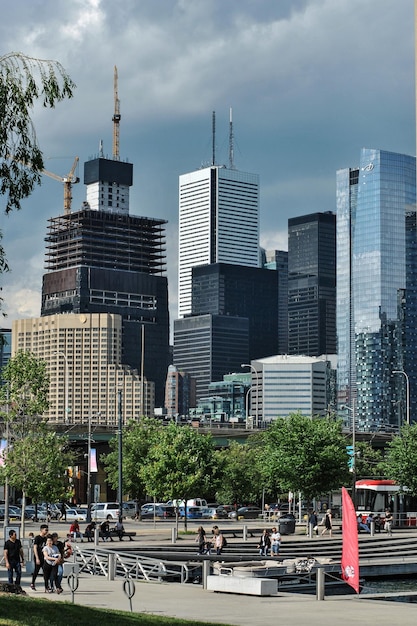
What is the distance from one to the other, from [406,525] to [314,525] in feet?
60.0

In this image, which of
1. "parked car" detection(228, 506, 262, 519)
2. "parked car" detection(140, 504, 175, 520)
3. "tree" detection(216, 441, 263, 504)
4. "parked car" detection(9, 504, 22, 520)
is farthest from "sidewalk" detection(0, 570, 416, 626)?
"tree" detection(216, 441, 263, 504)

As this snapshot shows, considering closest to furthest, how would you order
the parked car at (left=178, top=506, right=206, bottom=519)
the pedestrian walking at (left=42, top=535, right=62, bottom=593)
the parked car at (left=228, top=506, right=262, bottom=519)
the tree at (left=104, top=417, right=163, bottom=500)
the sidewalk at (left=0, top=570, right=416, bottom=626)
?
the sidewalk at (left=0, top=570, right=416, bottom=626) → the pedestrian walking at (left=42, top=535, right=62, bottom=593) → the tree at (left=104, top=417, right=163, bottom=500) → the parked car at (left=178, top=506, right=206, bottom=519) → the parked car at (left=228, top=506, right=262, bottom=519)

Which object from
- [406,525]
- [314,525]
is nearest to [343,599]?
[314,525]

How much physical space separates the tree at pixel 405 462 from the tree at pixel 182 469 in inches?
695

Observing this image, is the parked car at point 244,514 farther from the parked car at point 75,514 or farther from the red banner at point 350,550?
the red banner at point 350,550

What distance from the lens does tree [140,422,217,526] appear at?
7956 centimetres

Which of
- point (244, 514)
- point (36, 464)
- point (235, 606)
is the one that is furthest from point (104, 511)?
point (235, 606)

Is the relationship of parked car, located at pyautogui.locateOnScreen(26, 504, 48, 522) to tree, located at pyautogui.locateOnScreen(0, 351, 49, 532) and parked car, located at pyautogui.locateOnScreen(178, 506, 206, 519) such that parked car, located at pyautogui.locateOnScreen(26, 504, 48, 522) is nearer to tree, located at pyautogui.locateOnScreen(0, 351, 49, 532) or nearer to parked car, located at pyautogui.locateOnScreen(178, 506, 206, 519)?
parked car, located at pyautogui.locateOnScreen(178, 506, 206, 519)

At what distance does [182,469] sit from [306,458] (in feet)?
28.0

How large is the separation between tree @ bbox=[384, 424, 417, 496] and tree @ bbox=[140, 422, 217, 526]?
1765 centimetres

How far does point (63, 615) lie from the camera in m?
27.9

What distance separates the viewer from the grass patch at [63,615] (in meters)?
26.4

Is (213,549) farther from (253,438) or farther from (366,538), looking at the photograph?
(253,438)

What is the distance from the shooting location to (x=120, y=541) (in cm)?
6838
